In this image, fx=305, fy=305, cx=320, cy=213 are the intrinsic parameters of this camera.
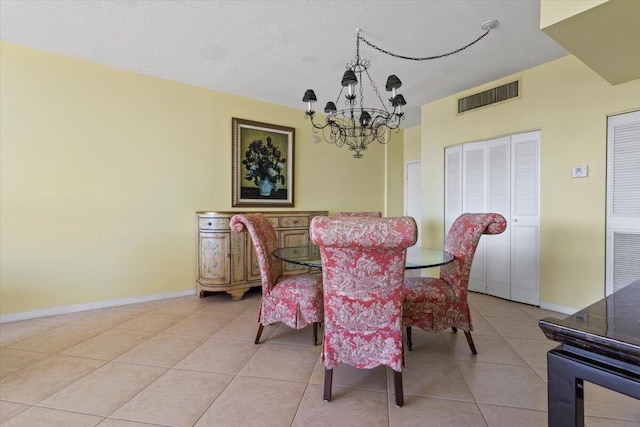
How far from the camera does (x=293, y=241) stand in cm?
402

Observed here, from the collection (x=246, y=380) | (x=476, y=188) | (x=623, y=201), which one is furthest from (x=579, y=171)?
(x=246, y=380)

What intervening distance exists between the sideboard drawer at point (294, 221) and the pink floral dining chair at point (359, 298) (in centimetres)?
239

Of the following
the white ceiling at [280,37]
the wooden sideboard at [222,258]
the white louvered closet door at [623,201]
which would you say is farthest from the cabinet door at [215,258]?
the white louvered closet door at [623,201]

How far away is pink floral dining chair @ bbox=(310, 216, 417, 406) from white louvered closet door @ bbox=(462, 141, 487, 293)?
264cm

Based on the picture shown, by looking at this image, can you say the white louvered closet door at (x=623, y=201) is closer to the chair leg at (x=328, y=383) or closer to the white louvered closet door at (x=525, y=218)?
the white louvered closet door at (x=525, y=218)

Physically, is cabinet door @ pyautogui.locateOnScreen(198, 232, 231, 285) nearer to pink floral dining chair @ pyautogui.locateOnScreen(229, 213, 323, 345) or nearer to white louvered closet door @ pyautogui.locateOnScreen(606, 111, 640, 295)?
pink floral dining chair @ pyautogui.locateOnScreen(229, 213, 323, 345)

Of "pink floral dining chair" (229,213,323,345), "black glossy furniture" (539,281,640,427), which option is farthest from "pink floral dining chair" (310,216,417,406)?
"black glossy furniture" (539,281,640,427)

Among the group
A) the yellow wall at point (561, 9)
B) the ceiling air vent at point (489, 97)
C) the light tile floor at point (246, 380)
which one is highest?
the ceiling air vent at point (489, 97)

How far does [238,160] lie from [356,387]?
3088 mm

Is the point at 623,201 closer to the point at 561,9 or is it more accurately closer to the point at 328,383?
the point at 561,9

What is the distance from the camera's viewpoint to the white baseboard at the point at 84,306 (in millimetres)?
2828

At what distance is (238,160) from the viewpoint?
4008 millimetres

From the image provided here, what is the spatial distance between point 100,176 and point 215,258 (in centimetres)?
146

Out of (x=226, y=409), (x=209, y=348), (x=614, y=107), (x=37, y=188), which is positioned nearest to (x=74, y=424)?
(x=226, y=409)
